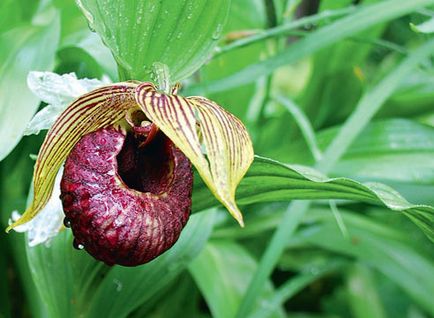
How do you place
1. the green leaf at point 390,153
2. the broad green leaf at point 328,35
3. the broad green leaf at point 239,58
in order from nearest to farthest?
the broad green leaf at point 328,35 < the green leaf at point 390,153 < the broad green leaf at point 239,58

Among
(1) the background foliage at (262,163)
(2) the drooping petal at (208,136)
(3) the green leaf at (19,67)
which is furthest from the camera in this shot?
(3) the green leaf at (19,67)

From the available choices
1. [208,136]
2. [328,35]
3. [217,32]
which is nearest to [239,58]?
[328,35]

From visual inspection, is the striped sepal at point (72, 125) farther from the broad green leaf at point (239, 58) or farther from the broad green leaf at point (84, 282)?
the broad green leaf at point (239, 58)

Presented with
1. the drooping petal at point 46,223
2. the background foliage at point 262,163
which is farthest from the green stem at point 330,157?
the drooping petal at point 46,223

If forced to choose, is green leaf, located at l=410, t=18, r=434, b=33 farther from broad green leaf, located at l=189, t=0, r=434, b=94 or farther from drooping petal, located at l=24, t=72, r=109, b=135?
drooping petal, located at l=24, t=72, r=109, b=135

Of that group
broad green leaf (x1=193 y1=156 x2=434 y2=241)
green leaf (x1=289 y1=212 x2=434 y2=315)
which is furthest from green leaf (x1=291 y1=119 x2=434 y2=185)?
broad green leaf (x1=193 y1=156 x2=434 y2=241)

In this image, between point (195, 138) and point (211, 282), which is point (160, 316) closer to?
point (211, 282)
